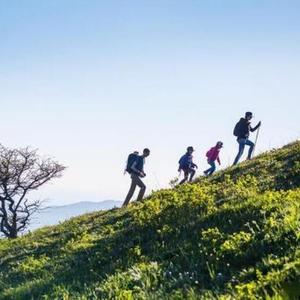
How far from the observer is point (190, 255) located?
10.4 metres

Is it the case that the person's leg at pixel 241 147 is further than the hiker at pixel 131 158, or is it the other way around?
the person's leg at pixel 241 147

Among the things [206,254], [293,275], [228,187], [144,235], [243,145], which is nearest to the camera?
[293,275]

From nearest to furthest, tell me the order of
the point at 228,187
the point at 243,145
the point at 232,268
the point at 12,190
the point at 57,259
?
the point at 232,268, the point at 57,259, the point at 228,187, the point at 243,145, the point at 12,190

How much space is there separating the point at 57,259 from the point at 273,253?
8373mm

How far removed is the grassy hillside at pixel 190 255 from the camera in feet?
25.6

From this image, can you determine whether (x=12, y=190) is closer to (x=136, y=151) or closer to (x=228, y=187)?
(x=136, y=151)

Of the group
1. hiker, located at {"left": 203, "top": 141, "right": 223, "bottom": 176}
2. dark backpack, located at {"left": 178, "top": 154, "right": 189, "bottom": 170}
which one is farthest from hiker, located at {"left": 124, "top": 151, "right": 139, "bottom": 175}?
hiker, located at {"left": 203, "top": 141, "right": 223, "bottom": 176}

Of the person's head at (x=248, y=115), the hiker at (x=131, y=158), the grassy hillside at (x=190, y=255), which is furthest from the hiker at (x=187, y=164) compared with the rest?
the grassy hillside at (x=190, y=255)

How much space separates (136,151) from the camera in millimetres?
27141

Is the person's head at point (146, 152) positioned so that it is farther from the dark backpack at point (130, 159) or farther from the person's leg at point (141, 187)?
the person's leg at point (141, 187)

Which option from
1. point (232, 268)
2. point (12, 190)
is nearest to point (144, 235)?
point (232, 268)

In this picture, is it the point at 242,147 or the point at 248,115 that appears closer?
the point at 248,115

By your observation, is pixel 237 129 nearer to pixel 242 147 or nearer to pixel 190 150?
pixel 242 147

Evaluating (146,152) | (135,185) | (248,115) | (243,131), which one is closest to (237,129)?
(243,131)
